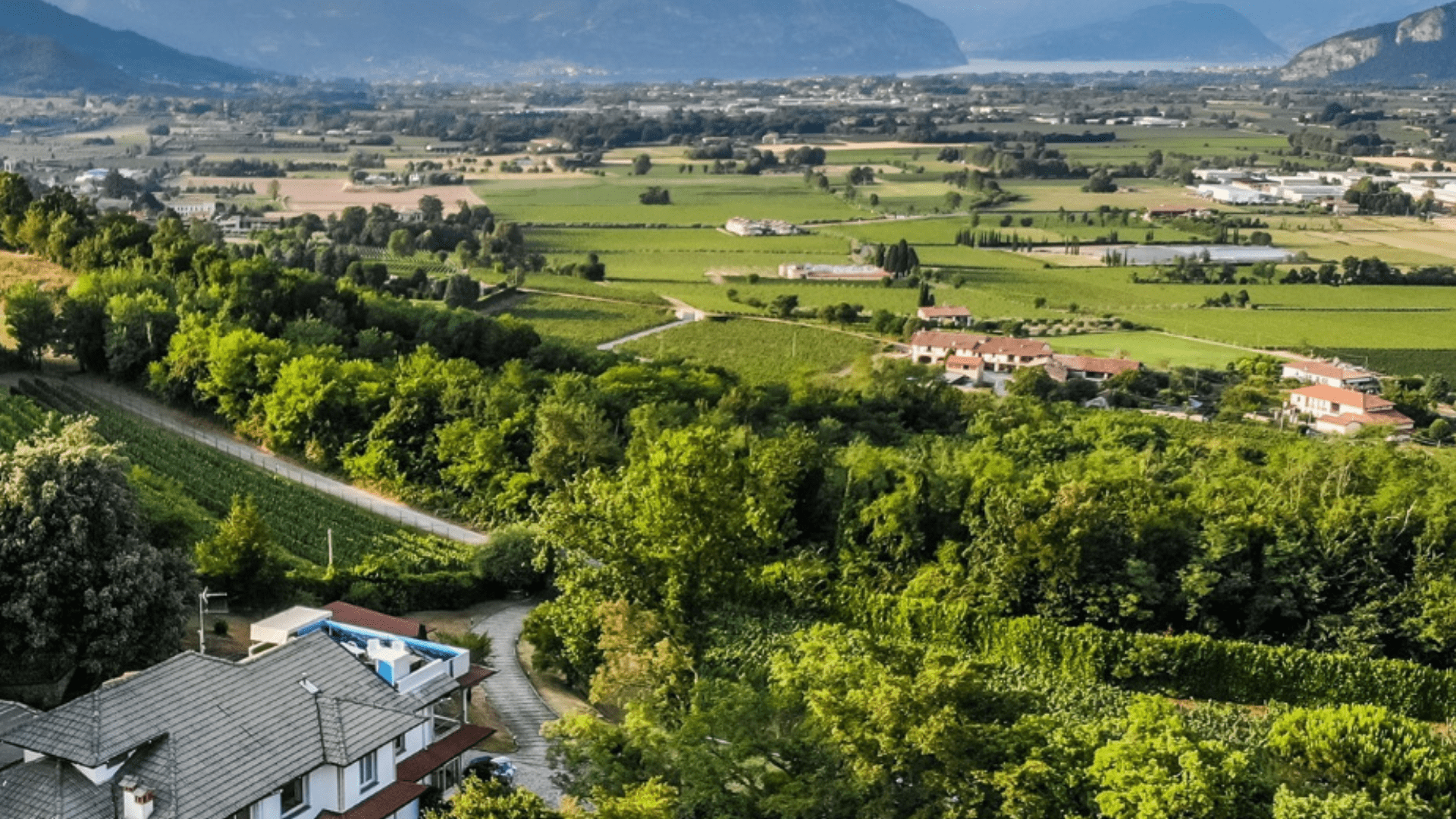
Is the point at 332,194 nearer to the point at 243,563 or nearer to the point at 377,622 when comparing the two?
the point at 243,563

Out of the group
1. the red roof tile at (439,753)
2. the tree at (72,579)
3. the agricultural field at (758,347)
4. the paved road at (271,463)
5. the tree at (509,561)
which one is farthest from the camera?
the agricultural field at (758,347)

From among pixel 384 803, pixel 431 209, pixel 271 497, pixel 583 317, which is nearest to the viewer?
pixel 384 803

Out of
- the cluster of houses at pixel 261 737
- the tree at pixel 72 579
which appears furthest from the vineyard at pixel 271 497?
the cluster of houses at pixel 261 737

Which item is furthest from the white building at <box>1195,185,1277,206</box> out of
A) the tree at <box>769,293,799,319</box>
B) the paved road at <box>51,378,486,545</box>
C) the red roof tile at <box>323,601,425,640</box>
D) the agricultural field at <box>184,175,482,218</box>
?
the red roof tile at <box>323,601,425,640</box>

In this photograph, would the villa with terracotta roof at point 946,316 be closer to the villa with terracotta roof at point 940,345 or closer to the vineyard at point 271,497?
the villa with terracotta roof at point 940,345

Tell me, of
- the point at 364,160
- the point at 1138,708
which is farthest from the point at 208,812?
the point at 364,160

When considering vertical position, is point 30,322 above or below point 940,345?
above

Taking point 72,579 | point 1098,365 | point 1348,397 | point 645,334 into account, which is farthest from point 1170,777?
point 645,334
